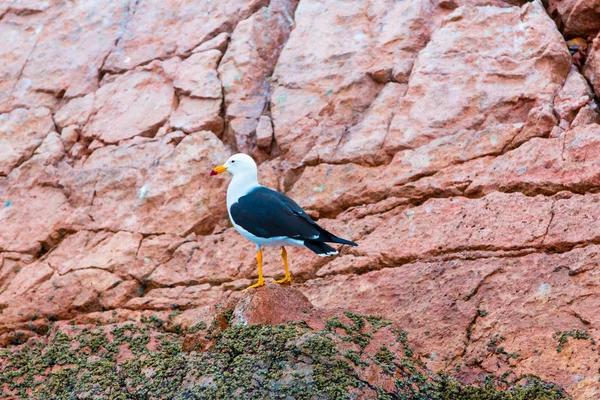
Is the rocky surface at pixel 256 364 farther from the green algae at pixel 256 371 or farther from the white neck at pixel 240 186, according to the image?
the white neck at pixel 240 186

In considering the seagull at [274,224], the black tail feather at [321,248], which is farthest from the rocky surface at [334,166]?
the seagull at [274,224]

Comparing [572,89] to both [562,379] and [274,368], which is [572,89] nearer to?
[562,379]

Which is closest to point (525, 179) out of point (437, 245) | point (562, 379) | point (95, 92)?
point (437, 245)

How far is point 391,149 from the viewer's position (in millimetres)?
7977

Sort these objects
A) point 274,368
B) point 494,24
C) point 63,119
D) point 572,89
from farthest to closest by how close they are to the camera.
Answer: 1. point 63,119
2. point 494,24
3. point 572,89
4. point 274,368

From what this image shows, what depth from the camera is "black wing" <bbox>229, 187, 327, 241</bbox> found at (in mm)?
6312

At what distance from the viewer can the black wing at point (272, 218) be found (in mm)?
6312

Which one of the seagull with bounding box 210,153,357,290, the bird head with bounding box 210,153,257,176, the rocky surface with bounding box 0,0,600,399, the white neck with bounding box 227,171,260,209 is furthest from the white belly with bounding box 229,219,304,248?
the bird head with bounding box 210,153,257,176

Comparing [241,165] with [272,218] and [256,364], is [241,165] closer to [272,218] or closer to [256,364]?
[272,218]

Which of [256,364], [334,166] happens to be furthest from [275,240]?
[334,166]

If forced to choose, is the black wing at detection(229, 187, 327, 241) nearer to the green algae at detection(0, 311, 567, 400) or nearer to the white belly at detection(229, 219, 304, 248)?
the white belly at detection(229, 219, 304, 248)

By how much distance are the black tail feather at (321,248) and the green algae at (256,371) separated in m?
0.50

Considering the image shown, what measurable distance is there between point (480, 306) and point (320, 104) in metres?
3.22

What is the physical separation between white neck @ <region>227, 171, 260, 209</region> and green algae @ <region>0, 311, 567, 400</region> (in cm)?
118
